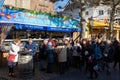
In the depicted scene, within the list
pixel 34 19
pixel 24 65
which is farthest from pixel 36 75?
pixel 34 19

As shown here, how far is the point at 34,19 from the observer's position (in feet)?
65.6

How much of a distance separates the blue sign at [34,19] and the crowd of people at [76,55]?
3.04 metres

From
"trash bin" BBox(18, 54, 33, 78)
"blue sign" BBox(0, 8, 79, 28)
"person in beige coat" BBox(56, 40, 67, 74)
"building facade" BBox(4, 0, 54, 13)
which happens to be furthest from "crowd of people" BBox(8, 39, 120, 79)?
"building facade" BBox(4, 0, 54, 13)

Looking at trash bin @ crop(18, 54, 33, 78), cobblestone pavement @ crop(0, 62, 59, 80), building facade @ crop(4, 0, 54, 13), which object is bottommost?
cobblestone pavement @ crop(0, 62, 59, 80)

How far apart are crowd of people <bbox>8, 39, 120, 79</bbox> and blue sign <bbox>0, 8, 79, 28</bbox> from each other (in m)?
3.04

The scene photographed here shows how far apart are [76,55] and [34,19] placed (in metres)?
5.26

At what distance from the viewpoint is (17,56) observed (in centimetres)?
1302

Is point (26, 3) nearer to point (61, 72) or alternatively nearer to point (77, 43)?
point (77, 43)

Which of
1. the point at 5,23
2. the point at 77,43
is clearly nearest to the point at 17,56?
the point at 5,23

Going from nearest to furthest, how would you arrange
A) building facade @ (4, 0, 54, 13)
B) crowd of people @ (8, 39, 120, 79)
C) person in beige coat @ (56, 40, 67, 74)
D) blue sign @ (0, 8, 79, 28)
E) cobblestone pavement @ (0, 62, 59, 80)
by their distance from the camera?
cobblestone pavement @ (0, 62, 59, 80), crowd of people @ (8, 39, 120, 79), person in beige coat @ (56, 40, 67, 74), blue sign @ (0, 8, 79, 28), building facade @ (4, 0, 54, 13)

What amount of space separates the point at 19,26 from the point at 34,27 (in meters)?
2.02

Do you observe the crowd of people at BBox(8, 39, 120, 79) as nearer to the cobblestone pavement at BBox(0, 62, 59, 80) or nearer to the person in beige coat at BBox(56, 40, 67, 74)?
the person in beige coat at BBox(56, 40, 67, 74)

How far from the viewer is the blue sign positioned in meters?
16.9

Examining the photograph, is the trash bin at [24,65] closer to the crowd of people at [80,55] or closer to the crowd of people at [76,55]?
the crowd of people at [76,55]
